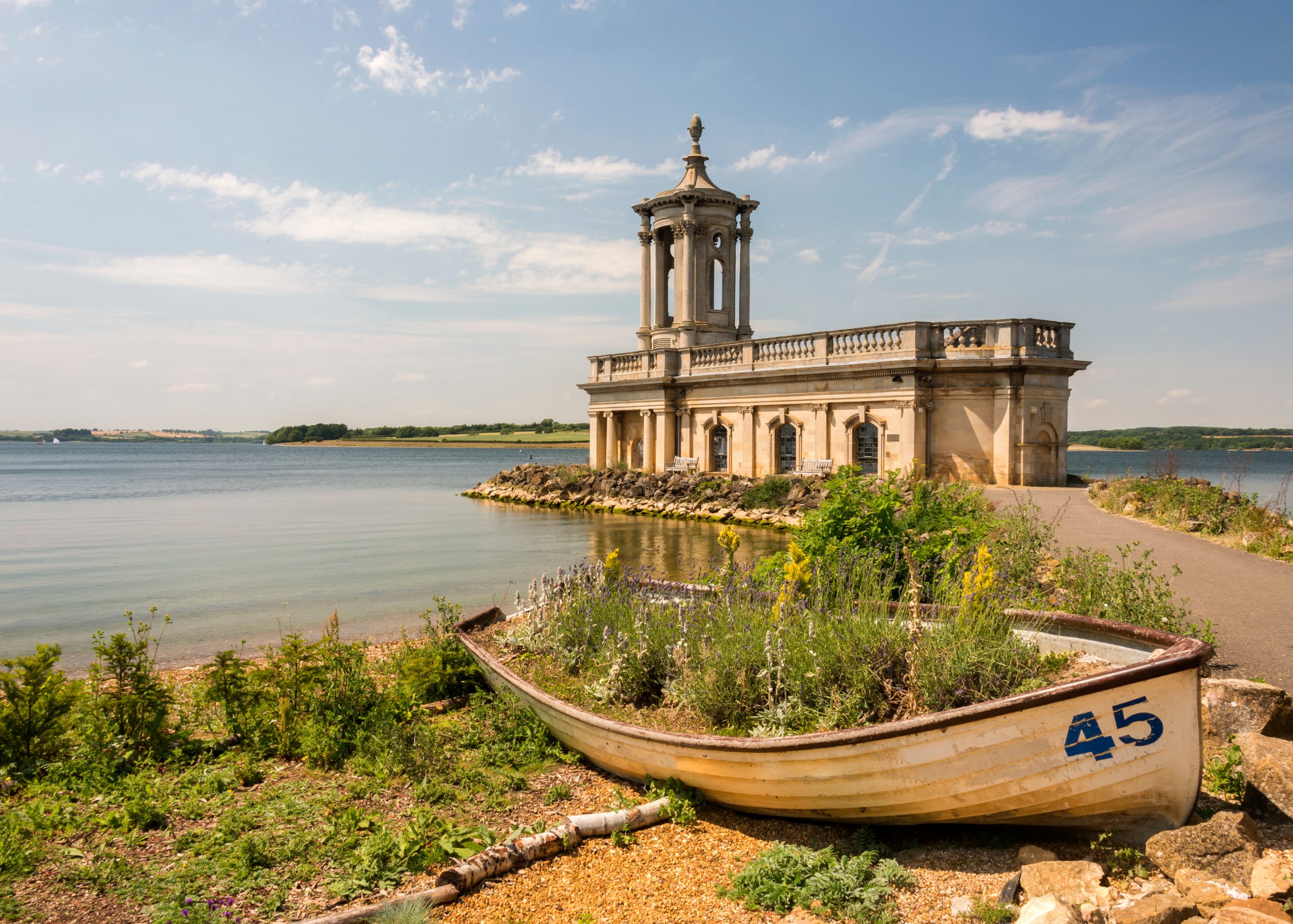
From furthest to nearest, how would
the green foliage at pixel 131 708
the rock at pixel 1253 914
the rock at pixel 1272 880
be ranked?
the green foliage at pixel 131 708, the rock at pixel 1272 880, the rock at pixel 1253 914

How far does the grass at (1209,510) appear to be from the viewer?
14.2m

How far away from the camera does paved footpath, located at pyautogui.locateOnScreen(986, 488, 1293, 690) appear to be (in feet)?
24.5

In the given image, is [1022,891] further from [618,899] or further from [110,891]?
[110,891]

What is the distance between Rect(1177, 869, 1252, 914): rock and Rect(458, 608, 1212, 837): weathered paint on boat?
455 millimetres

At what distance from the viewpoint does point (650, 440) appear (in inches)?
1437

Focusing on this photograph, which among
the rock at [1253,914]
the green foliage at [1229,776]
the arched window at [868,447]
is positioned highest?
the arched window at [868,447]

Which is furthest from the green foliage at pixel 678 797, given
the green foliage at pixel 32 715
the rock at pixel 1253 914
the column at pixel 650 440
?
the column at pixel 650 440

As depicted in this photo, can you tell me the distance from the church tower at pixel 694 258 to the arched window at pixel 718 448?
419 centimetres

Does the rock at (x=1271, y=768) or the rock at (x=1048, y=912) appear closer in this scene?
the rock at (x=1048, y=912)

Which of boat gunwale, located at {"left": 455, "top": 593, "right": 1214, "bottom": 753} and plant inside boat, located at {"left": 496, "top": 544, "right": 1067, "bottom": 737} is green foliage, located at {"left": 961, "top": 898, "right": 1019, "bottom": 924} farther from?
plant inside boat, located at {"left": 496, "top": 544, "right": 1067, "bottom": 737}

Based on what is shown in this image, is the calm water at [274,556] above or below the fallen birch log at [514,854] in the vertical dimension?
below

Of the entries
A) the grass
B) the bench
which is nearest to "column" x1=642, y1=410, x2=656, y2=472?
the bench

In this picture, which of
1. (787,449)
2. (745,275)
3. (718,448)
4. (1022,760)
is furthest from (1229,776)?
(745,275)

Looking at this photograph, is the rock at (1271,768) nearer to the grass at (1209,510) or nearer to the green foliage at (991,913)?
the green foliage at (991,913)
